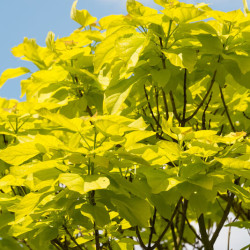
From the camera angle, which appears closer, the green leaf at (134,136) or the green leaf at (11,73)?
the green leaf at (134,136)

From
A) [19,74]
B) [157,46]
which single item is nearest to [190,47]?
[157,46]

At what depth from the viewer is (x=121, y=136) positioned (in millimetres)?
1763

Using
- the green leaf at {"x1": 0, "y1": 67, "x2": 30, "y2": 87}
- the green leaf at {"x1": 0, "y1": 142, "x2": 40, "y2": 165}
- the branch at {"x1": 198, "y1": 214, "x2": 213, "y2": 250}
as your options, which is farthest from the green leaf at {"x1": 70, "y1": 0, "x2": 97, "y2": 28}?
the branch at {"x1": 198, "y1": 214, "x2": 213, "y2": 250}

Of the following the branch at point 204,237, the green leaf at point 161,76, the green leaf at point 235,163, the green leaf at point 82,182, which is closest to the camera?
the green leaf at point 82,182

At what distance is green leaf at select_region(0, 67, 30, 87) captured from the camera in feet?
8.71

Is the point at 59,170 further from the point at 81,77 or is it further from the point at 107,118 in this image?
the point at 81,77

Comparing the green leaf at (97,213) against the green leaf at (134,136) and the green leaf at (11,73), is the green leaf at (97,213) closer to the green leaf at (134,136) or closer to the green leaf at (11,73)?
the green leaf at (134,136)

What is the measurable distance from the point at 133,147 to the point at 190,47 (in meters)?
0.67

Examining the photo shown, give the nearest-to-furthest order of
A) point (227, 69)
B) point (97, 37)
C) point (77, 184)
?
point (77, 184)
point (227, 69)
point (97, 37)

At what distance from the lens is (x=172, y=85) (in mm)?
2297

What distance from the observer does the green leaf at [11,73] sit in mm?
2654

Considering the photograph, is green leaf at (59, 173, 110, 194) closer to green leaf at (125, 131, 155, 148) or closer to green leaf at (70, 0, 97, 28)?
green leaf at (125, 131, 155, 148)

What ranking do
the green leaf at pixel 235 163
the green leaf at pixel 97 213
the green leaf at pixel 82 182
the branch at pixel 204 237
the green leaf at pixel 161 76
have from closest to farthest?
the green leaf at pixel 82 182 < the green leaf at pixel 235 163 < the green leaf at pixel 97 213 < the green leaf at pixel 161 76 < the branch at pixel 204 237

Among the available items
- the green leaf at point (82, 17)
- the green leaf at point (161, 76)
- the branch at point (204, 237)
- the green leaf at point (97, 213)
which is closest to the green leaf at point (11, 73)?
the green leaf at point (82, 17)
